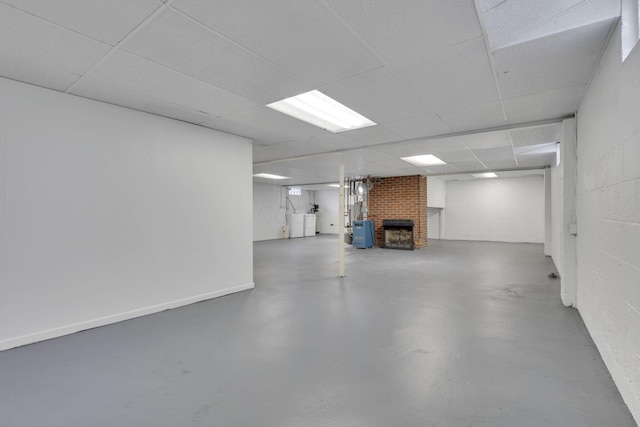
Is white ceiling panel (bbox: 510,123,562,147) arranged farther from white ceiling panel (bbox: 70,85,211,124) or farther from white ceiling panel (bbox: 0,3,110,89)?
white ceiling panel (bbox: 0,3,110,89)

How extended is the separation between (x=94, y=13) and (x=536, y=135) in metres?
5.15

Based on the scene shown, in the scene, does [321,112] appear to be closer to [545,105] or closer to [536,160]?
[545,105]

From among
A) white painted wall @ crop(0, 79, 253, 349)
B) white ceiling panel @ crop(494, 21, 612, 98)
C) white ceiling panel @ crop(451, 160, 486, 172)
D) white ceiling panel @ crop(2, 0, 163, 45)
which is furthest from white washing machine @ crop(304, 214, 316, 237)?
white ceiling panel @ crop(2, 0, 163, 45)

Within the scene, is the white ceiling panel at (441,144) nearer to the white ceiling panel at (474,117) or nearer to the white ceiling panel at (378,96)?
the white ceiling panel at (474,117)

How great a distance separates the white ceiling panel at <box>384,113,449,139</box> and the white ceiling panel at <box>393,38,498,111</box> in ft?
1.38

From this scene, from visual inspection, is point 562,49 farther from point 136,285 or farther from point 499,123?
point 136,285

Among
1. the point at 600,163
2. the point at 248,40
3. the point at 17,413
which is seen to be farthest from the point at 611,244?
the point at 17,413

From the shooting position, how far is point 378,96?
291 cm

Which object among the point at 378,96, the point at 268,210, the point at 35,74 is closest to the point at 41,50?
the point at 35,74

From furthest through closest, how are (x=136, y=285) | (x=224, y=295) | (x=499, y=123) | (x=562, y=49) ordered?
(x=224, y=295)
(x=499, y=123)
(x=136, y=285)
(x=562, y=49)

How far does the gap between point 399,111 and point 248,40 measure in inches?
75.5

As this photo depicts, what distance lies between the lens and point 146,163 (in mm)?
3395

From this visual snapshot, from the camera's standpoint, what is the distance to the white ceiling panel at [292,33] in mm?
1670

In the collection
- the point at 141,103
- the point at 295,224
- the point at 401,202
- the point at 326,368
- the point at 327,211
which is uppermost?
the point at 141,103
